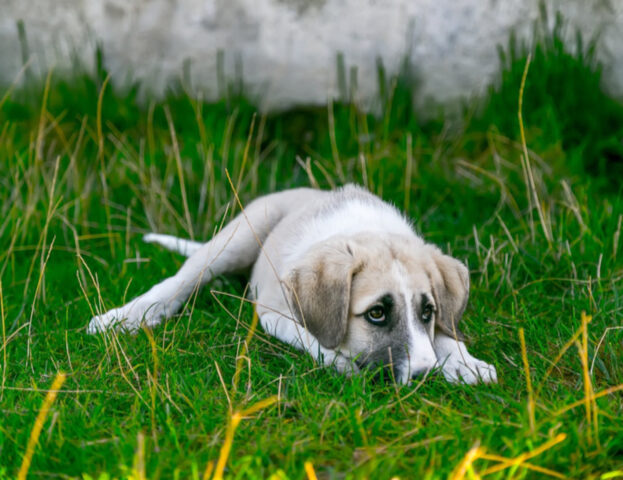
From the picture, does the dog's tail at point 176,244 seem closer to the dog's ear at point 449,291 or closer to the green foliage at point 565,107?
the dog's ear at point 449,291

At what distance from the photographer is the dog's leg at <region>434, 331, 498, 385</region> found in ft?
10.5

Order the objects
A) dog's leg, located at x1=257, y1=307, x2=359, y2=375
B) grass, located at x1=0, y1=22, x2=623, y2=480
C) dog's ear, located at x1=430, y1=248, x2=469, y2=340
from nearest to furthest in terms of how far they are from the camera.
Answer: grass, located at x1=0, y1=22, x2=623, y2=480 → dog's leg, located at x1=257, y1=307, x2=359, y2=375 → dog's ear, located at x1=430, y1=248, x2=469, y2=340

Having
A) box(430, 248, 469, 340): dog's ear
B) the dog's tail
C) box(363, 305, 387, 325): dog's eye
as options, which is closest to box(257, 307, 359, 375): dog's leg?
box(363, 305, 387, 325): dog's eye

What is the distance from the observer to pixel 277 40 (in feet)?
20.3

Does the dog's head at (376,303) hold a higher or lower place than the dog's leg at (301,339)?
higher

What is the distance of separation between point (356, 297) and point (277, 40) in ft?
11.4

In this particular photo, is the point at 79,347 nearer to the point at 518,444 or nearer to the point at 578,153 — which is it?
the point at 518,444

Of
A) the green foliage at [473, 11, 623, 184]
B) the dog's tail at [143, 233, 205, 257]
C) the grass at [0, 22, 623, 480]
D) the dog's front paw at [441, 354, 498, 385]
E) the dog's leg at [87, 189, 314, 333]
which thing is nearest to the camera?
the grass at [0, 22, 623, 480]

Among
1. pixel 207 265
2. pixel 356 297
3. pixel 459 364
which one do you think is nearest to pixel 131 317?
pixel 207 265

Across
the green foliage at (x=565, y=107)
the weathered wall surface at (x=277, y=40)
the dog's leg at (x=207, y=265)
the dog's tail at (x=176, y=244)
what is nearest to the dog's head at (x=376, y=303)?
the dog's leg at (x=207, y=265)

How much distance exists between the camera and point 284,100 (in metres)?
6.22

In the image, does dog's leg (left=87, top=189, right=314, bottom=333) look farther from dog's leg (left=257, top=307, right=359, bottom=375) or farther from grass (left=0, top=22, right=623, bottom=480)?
dog's leg (left=257, top=307, right=359, bottom=375)

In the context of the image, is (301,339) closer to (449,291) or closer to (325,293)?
(325,293)

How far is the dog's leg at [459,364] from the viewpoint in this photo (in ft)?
10.5
